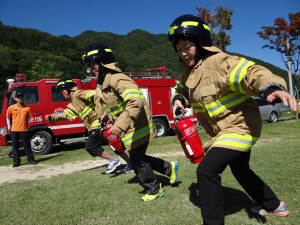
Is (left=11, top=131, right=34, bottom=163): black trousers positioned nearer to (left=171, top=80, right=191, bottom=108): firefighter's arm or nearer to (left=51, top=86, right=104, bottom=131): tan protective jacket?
(left=51, top=86, right=104, bottom=131): tan protective jacket

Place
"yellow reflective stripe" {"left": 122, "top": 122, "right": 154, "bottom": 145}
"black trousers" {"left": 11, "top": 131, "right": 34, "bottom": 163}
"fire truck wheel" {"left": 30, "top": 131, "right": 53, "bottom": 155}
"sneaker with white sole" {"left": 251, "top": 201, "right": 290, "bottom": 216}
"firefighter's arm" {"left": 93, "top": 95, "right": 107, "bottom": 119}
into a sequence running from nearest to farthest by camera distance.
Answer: "sneaker with white sole" {"left": 251, "top": 201, "right": 290, "bottom": 216} → "yellow reflective stripe" {"left": 122, "top": 122, "right": 154, "bottom": 145} → "firefighter's arm" {"left": 93, "top": 95, "right": 107, "bottom": 119} → "black trousers" {"left": 11, "top": 131, "right": 34, "bottom": 163} → "fire truck wheel" {"left": 30, "top": 131, "right": 53, "bottom": 155}

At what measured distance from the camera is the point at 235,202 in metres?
3.12

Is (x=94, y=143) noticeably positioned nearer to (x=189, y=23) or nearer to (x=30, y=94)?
(x=189, y=23)

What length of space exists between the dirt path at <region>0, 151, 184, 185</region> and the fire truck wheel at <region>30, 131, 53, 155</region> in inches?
70.2

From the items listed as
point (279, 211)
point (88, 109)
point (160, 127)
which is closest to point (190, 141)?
point (279, 211)

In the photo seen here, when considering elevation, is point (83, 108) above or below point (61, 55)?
below

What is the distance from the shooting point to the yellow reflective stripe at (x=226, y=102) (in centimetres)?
220

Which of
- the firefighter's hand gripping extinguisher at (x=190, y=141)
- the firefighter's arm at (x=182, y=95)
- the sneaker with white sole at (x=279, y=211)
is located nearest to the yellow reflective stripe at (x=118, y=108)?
the firefighter's arm at (x=182, y=95)

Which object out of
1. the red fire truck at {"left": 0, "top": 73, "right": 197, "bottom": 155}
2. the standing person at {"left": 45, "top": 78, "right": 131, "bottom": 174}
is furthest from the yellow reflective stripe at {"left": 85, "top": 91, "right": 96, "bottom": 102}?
the red fire truck at {"left": 0, "top": 73, "right": 197, "bottom": 155}

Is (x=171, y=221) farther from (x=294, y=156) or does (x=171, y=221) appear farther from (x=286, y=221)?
(x=294, y=156)

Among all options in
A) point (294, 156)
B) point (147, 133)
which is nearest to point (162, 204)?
point (147, 133)

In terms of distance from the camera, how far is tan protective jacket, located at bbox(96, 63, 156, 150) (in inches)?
127

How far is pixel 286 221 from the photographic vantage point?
99.6 inches

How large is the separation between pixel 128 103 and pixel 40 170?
165 inches
